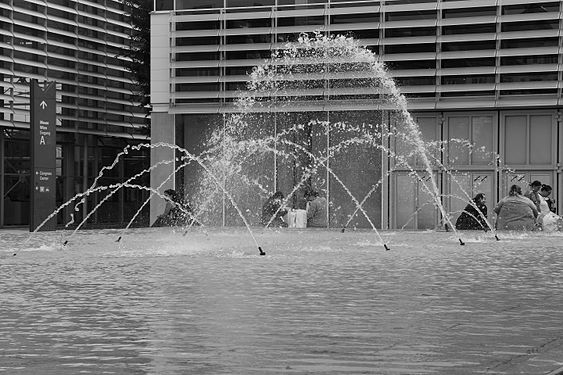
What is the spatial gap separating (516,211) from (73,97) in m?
18.9

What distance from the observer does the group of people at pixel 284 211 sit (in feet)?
102

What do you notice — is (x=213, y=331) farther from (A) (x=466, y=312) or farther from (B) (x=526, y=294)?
(B) (x=526, y=294)

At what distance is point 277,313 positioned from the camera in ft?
31.6

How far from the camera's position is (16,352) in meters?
7.31

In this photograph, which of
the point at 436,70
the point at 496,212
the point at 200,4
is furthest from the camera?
the point at 200,4

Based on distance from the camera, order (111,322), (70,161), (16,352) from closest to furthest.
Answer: (16,352) < (111,322) < (70,161)

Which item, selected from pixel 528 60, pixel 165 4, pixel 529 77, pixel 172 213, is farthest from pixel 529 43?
pixel 165 4

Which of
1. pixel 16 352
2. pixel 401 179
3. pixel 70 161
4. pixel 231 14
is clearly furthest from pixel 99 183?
pixel 16 352

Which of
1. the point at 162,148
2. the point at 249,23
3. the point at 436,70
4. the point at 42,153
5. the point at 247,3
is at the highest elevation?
the point at 247,3

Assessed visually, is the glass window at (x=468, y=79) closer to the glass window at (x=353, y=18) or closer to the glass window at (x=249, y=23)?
the glass window at (x=353, y=18)

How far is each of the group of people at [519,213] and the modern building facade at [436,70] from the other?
3987 mm

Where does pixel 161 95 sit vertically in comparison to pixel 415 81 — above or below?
below

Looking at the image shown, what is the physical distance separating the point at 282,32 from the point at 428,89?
507 cm

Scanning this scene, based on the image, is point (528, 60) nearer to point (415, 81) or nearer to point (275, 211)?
point (415, 81)
